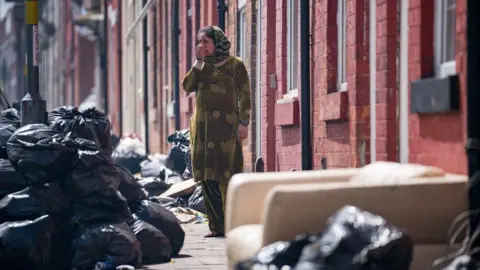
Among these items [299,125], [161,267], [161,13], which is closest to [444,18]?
[161,267]

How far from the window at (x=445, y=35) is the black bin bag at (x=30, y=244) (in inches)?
113

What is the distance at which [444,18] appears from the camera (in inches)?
285

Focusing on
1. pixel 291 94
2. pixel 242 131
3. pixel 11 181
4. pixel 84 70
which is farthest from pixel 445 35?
pixel 84 70

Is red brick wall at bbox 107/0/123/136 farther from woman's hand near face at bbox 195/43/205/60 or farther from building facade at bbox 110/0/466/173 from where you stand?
woman's hand near face at bbox 195/43/205/60

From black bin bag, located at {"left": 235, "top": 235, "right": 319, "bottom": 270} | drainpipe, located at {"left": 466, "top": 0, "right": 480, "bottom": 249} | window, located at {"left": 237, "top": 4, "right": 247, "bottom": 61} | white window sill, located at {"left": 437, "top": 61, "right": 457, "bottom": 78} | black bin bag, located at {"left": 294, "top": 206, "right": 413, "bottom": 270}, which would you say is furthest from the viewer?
window, located at {"left": 237, "top": 4, "right": 247, "bottom": 61}

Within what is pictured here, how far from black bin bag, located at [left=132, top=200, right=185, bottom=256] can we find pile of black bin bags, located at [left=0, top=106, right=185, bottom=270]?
9 centimetres

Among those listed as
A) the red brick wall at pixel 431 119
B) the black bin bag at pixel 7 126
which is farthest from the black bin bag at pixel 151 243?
the red brick wall at pixel 431 119

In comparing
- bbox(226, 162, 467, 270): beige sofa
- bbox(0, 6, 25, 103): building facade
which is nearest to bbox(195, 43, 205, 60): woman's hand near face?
bbox(226, 162, 467, 270): beige sofa

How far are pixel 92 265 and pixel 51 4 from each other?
5997 cm

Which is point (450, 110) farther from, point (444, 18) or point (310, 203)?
point (310, 203)

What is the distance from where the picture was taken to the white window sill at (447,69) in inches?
271

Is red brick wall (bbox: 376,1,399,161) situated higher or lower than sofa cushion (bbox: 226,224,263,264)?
higher

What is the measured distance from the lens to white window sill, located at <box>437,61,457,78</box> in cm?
689

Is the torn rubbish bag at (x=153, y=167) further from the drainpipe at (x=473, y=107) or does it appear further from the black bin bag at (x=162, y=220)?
the drainpipe at (x=473, y=107)
